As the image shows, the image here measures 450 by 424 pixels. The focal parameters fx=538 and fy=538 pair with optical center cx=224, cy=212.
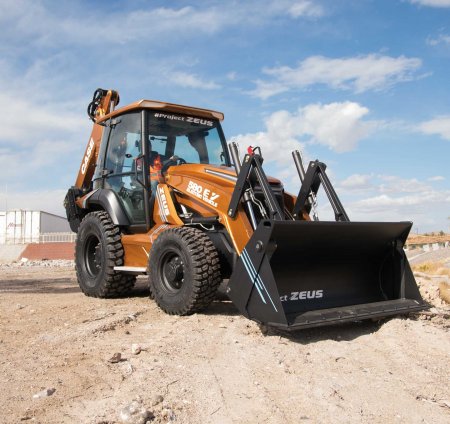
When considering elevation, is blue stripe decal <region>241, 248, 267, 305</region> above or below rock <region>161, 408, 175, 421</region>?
above

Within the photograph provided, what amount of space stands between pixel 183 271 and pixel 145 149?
2.01 m

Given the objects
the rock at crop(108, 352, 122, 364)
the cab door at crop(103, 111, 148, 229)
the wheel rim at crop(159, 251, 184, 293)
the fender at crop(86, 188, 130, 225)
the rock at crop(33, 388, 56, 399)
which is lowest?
the rock at crop(33, 388, 56, 399)

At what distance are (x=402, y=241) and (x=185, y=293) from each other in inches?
95.2

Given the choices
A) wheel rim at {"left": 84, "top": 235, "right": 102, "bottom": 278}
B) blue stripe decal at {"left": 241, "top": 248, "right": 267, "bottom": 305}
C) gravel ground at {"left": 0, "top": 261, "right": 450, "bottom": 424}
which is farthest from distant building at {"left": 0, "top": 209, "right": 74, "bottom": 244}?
blue stripe decal at {"left": 241, "top": 248, "right": 267, "bottom": 305}

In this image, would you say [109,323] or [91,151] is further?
[91,151]

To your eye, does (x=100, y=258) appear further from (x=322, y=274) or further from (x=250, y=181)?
(x=322, y=274)

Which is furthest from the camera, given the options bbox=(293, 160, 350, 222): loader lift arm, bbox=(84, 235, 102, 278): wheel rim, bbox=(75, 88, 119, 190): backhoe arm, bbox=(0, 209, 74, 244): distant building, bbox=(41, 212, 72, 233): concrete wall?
bbox=(41, 212, 72, 233): concrete wall

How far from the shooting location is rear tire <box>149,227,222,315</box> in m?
5.40

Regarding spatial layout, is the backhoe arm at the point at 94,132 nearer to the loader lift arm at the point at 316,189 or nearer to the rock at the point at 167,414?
the loader lift arm at the point at 316,189

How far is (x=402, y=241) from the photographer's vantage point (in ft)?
19.2

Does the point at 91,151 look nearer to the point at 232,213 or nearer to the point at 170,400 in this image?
the point at 232,213

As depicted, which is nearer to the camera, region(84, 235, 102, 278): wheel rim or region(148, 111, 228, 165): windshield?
region(148, 111, 228, 165): windshield

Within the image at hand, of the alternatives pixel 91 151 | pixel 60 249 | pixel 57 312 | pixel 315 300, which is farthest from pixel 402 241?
pixel 60 249

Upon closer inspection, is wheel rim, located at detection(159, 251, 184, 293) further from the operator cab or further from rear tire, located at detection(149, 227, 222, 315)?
the operator cab
